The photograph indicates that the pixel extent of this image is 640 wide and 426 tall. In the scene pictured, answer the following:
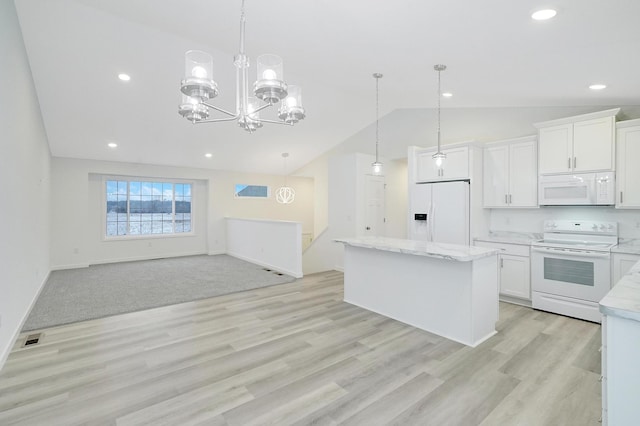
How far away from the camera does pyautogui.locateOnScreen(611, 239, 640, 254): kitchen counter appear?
134 inches

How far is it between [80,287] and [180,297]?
2.03m

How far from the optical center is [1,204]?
2514 mm

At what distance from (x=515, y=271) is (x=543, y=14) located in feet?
10.9

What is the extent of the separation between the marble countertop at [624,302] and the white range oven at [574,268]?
8.03 feet

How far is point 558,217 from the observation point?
14.6 feet

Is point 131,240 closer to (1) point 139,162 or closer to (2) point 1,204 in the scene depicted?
(1) point 139,162

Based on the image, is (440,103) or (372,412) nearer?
(372,412)

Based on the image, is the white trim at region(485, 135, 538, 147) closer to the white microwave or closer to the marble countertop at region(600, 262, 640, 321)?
the white microwave

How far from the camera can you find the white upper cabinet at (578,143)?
3.69m

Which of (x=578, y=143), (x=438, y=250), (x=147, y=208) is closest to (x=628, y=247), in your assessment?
(x=578, y=143)

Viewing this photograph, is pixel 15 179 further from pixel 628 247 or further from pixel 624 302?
pixel 628 247

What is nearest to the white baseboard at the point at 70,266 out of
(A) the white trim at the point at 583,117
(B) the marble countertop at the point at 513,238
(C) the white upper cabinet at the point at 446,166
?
(C) the white upper cabinet at the point at 446,166

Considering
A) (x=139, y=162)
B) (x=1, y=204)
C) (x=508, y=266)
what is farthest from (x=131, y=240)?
(x=508, y=266)

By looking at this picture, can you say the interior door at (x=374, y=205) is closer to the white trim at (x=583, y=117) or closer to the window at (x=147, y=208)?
the white trim at (x=583, y=117)
